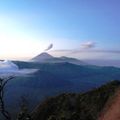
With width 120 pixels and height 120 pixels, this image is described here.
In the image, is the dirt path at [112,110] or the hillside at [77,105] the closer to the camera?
the dirt path at [112,110]

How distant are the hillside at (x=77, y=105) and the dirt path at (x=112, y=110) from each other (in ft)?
3.86

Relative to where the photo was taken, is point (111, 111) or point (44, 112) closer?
point (111, 111)

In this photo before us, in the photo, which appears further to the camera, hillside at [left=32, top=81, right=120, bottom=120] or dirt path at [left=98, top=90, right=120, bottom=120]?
hillside at [left=32, top=81, right=120, bottom=120]

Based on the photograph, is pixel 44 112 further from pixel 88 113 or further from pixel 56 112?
pixel 88 113

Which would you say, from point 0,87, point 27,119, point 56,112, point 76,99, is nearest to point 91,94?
point 76,99

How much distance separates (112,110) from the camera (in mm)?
59375

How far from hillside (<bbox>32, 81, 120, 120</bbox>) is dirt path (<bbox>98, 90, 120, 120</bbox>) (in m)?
1.18

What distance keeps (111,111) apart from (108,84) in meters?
9.23

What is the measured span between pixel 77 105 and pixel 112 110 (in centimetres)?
946

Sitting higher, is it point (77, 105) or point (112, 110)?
point (112, 110)

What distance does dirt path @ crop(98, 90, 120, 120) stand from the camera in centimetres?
5744

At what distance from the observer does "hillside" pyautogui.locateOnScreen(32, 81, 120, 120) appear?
6353 cm

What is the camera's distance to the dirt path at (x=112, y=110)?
57441 mm

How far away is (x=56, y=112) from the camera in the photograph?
227 ft
